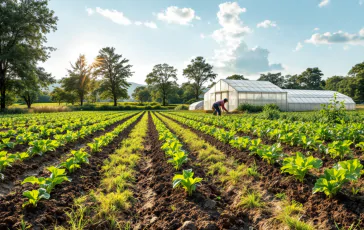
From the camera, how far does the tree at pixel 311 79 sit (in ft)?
252

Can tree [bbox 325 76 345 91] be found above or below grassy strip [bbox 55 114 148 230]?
above

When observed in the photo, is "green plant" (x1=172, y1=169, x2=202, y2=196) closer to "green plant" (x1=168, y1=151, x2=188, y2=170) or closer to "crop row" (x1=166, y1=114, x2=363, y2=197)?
"green plant" (x1=168, y1=151, x2=188, y2=170)

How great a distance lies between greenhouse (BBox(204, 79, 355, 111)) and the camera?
90.7 ft

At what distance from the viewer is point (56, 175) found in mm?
3557

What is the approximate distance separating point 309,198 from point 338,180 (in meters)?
0.49

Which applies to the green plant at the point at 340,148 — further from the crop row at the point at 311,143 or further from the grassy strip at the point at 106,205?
the grassy strip at the point at 106,205

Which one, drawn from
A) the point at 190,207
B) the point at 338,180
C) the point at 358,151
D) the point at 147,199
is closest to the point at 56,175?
the point at 147,199

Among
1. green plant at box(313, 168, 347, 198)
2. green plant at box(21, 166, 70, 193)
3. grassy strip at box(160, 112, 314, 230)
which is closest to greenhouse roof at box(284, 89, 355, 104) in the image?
grassy strip at box(160, 112, 314, 230)

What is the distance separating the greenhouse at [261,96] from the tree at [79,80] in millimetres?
34478

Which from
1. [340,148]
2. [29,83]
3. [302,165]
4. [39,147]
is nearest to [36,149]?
[39,147]

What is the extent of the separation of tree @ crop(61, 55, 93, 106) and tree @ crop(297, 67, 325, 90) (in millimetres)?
70446

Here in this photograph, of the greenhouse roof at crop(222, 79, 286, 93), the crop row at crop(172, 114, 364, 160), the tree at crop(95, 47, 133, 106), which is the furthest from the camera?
the tree at crop(95, 47, 133, 106)

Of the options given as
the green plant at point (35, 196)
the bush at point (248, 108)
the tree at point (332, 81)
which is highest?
the tree at point (332, 81)

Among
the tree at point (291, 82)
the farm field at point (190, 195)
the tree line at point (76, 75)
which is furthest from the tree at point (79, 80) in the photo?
the tree at point (291, 82)
